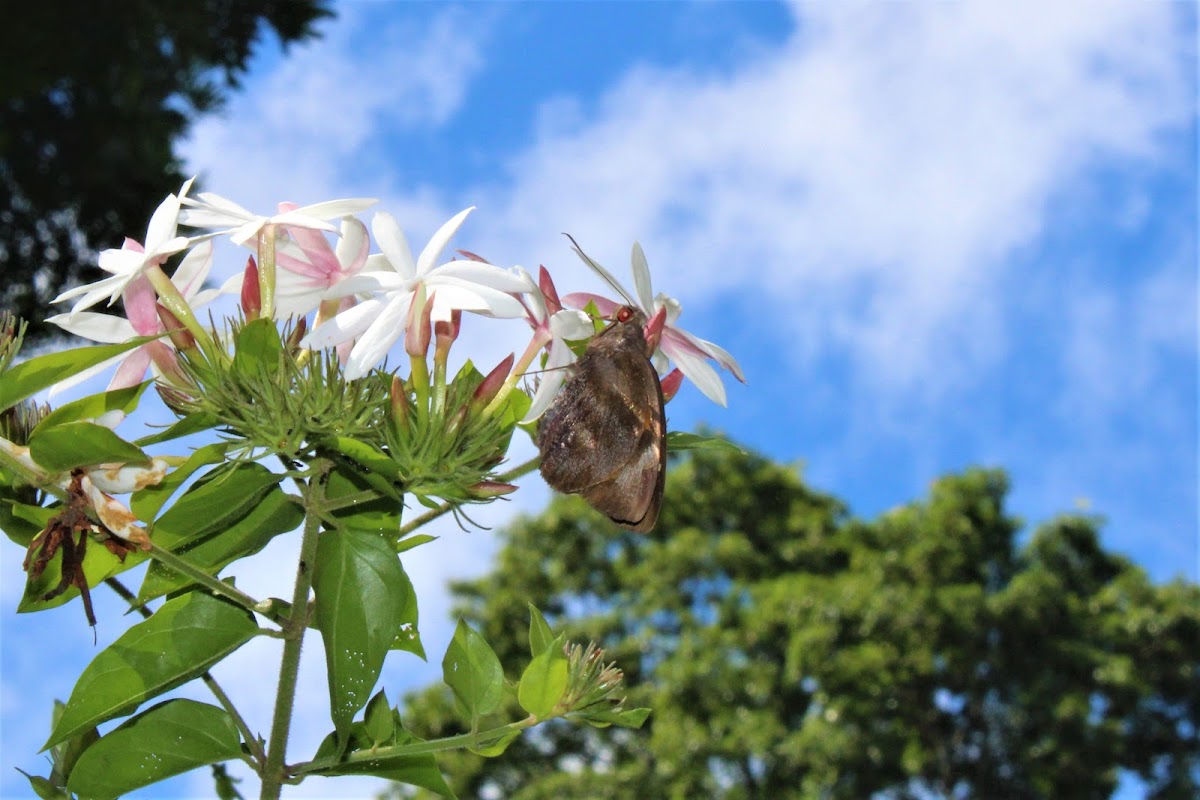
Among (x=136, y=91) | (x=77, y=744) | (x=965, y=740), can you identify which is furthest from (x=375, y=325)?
(x=965, y=740)

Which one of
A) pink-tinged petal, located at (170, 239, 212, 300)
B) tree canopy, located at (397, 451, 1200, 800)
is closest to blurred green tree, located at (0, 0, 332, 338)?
tree canopy, located at (397, 451, 1200, 800)

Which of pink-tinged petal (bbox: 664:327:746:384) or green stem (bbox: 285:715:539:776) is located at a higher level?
pink-tinged petal (bbox: 664:327:746:384)

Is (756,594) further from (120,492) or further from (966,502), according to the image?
(120,492)

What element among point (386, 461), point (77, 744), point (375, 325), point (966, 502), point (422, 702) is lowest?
point (77, 744)

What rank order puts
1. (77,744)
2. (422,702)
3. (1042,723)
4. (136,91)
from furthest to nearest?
(422,702) → (1042,723) → (136,91) → (77,744)

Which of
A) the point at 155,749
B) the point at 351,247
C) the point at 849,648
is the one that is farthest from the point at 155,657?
the point at 849,648

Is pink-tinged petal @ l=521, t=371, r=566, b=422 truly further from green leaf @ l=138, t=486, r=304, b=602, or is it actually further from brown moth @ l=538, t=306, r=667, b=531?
green leaf @ l=138, t=486, r=304, b=602
